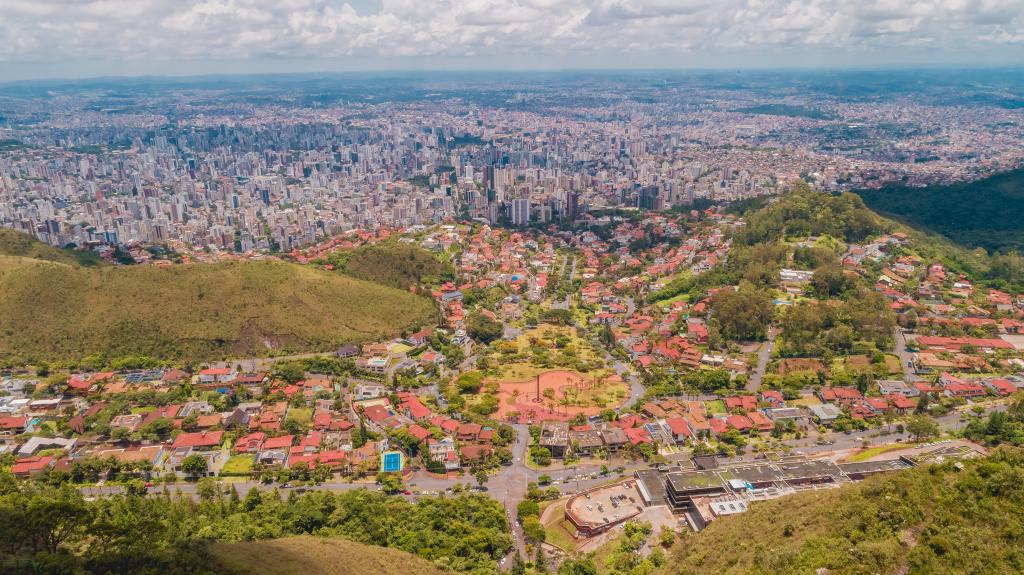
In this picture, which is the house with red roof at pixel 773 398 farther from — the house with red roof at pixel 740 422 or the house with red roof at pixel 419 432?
the house with red roof at pixel 419 432

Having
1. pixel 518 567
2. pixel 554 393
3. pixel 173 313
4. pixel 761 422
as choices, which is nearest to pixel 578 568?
pixel 518 567

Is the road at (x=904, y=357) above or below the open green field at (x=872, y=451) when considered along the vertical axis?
above

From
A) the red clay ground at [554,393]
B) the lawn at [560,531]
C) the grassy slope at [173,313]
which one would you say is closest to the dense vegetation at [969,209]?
the red clay ground at [554,393]

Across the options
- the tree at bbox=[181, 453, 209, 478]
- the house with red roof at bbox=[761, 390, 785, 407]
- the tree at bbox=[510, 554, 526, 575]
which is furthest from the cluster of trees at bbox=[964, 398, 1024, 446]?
the tree at bbox=[181, 453, 209, 478]

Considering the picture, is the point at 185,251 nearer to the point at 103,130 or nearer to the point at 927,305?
the point at 927,305

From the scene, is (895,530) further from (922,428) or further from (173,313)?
(173,313)

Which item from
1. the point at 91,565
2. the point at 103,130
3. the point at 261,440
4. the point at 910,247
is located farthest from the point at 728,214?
the point at 103,130
